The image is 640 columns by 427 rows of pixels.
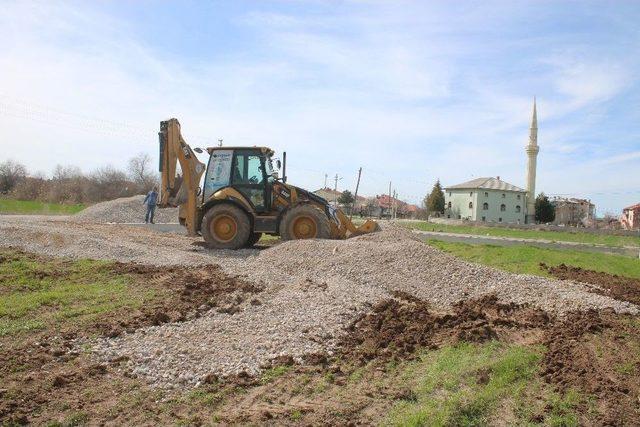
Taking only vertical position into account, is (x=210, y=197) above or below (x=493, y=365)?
above

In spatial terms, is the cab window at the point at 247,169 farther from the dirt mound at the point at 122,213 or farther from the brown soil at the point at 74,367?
the dirt mound at the point at 122,213

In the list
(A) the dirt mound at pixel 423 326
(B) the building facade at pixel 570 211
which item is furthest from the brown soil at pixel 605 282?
(B) the building facade at pixel 570 211

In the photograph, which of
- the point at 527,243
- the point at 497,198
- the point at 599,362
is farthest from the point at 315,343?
the point at 497,198

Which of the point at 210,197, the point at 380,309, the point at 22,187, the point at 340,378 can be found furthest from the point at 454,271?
the point at 22,187

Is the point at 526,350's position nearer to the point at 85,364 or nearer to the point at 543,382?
the point at 543,382

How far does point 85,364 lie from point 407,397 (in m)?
3.64

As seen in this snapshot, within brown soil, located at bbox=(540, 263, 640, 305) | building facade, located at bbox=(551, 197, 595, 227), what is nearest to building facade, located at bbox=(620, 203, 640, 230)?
building facade, located at bbox=(551, 197, 595, 227)

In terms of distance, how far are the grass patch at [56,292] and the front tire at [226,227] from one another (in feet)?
12.8

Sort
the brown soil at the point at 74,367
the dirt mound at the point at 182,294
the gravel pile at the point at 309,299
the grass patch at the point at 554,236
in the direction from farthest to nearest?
the grass patch at the point at 554,236, the dirt mound at the point at 182,294, the gravel pile at the point at 309,299, the brown soil at the point at 74,367

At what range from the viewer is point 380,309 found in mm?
9641

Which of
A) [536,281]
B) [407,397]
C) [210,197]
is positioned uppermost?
[210,197]

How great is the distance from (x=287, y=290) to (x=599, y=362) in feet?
17.2

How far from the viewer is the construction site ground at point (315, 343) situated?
5.89 m

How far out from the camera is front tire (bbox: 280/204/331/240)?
1600 cm
